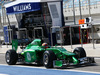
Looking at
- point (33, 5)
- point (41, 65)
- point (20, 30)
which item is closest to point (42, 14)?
point (33, 5)

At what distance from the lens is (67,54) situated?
12.6m

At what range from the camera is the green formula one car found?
1253 centimetres

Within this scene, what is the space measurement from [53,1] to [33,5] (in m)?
2.84

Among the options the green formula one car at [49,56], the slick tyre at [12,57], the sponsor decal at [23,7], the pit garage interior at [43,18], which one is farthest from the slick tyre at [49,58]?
the sponsor decal at [23,7]

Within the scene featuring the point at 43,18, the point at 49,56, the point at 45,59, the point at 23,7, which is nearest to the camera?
the point at 49,56

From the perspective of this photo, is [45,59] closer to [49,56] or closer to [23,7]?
[49,56]

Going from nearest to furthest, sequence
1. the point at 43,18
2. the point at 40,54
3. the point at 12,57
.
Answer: the point at 40,54, the point at 12,57, the point at 43,18

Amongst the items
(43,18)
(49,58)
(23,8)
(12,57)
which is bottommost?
(12,57)

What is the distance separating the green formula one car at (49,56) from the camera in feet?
41.1

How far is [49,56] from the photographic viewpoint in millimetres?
12523

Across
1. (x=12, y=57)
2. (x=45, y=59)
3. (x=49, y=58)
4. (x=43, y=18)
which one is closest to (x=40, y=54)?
(x=45, y=59)

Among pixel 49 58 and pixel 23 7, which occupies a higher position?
pixel 23 7

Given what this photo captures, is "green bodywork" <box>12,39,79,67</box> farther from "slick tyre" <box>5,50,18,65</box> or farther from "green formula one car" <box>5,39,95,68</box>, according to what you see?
"slick tyre" <box>5,50,18,65</box>

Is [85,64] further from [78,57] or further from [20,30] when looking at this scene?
[20,30]
